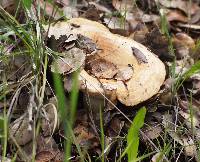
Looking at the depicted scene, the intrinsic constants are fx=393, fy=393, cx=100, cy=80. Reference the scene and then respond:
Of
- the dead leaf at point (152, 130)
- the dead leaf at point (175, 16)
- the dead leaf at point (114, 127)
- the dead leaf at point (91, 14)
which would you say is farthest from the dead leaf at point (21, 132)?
the dead leaf at point (175, 16)

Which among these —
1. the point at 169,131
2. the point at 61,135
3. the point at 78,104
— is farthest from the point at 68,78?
the point at 169,131

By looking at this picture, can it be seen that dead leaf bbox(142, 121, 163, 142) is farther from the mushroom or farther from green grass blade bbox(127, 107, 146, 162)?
green grass blade bbox(127, 107, 146, 162)

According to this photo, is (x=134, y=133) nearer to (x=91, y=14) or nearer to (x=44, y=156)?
(x=44, y=156)

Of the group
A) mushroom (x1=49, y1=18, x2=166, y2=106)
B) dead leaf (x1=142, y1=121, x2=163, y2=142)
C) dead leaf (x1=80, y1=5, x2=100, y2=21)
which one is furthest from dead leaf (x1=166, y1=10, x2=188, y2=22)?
dead leaf (x1=142, y1=121, x2=163, y2=142)

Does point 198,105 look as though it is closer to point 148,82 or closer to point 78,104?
point 148,82

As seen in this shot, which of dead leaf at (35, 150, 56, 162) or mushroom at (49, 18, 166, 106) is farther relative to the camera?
mushroom at (49, 18, 166, 106)

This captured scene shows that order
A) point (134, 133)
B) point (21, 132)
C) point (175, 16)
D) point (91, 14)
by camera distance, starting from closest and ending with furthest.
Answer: point (134, 133), point (21, 132), point (91, 14), point (175, 16)

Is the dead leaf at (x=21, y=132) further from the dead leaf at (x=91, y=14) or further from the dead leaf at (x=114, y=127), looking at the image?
the dead leaf at (x=91, y=14)

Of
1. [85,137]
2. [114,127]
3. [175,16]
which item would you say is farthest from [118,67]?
[175,16]
